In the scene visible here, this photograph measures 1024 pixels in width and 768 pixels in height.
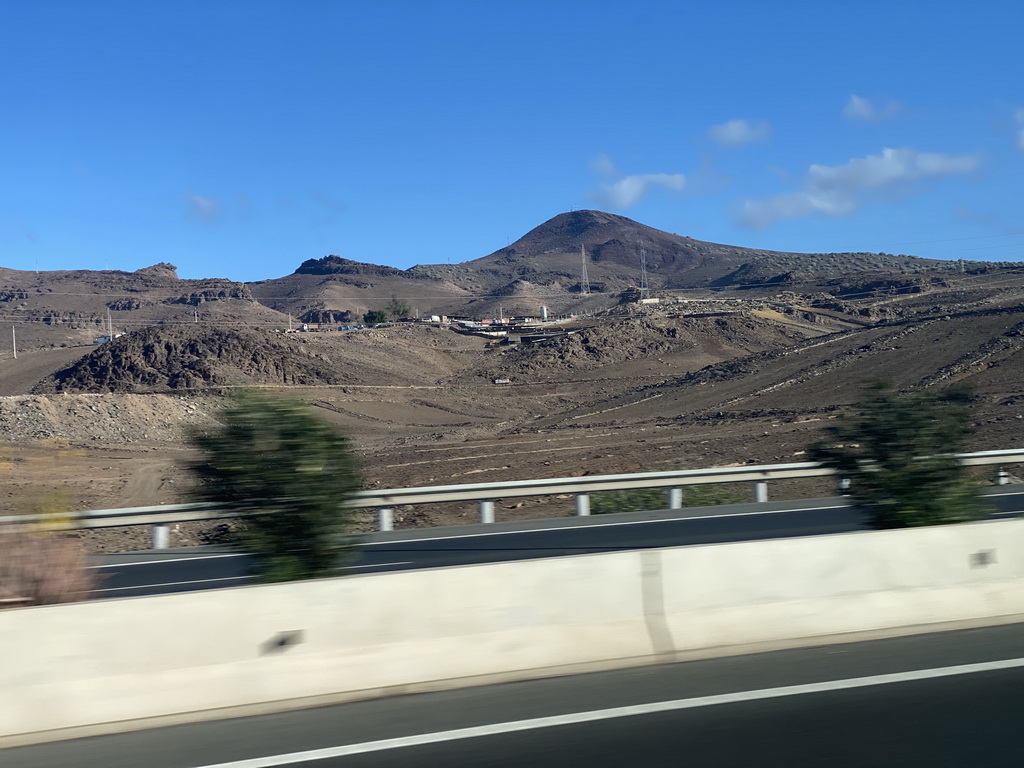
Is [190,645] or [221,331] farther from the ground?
[221,331]

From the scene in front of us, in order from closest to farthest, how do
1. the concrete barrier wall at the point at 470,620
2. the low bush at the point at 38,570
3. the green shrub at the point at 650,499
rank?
1. the concrete barrier wall at the point at 470,620
2. the low bush at the point at 38,570
3. the green shrub at the point at 650,499

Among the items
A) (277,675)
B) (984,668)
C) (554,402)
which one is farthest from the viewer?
(554,402)

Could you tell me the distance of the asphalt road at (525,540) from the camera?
12.9m

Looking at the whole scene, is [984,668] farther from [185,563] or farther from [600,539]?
[185,563]

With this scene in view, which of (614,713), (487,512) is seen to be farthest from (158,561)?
(614,713)

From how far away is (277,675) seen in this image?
21.2 ft

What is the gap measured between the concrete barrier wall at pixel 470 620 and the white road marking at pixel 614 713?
2.67 feet

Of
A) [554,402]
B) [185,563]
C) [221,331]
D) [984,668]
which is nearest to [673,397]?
[554,402]

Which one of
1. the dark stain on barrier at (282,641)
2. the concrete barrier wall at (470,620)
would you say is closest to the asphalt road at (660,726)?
the concrete barrier wall at (470,620)

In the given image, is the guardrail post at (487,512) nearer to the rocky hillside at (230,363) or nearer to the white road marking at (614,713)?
the white road marking at (614,713)

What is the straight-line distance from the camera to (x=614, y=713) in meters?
6.25

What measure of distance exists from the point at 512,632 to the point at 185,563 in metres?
8.75

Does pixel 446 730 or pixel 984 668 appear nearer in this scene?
pixel 446 730

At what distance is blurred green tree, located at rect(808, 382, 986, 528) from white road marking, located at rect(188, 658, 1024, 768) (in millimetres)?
2350
